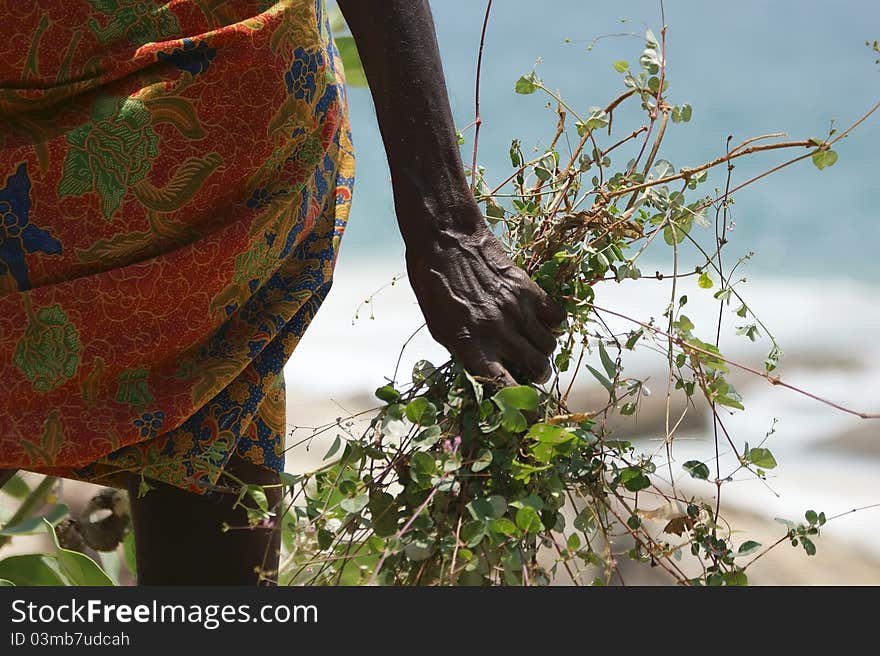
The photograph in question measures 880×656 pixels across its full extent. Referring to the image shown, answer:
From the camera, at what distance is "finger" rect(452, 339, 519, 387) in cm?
74

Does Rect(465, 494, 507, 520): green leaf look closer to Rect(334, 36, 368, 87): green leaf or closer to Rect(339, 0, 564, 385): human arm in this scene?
Rect(339, 0, 564, 385): human arm

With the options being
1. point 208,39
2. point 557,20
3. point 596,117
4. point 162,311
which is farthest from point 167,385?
point 557,20

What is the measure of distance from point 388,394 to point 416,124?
0.72ft

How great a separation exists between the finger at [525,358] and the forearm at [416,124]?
0.10 metres

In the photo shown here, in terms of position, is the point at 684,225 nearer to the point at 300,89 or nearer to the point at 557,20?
the point at 300,89

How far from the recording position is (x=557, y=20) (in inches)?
519

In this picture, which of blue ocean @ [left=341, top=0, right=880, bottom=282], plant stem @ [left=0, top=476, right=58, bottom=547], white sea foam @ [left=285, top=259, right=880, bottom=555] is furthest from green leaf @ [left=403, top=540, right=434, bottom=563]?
blue ocean @ [left=341, top=0, right=880, bottom=282]

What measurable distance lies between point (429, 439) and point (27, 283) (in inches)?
14.0

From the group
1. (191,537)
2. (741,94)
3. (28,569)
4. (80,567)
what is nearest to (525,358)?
(191,537)

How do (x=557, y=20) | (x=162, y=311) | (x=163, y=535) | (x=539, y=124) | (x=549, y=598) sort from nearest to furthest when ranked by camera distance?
(x=549, y=598), (x=162, y=311), (x=163, y=535), (x=539, y=124), (x=557, y=20)

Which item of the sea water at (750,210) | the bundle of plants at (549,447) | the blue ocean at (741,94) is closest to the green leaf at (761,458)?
the bundle of plants at (549,447)

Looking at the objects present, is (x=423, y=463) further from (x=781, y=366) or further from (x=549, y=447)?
(x=781, y=366)

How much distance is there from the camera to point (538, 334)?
775 millimetres

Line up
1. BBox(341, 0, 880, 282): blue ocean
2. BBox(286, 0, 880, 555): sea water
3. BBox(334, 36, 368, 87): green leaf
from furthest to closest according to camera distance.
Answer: BBox(341, 0, 880, 282): blue ocean < BBox(286, 0, 880, 555): sea water < BBox(334, 36, 368, 87): green leaf
